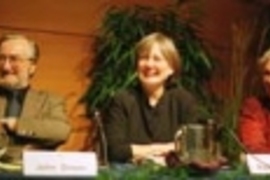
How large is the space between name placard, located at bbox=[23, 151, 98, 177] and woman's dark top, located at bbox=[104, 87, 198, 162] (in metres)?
0.92

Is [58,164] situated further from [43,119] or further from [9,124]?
[43,119]

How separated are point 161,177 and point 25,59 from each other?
A: 1261 mm

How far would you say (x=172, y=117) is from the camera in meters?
2.60

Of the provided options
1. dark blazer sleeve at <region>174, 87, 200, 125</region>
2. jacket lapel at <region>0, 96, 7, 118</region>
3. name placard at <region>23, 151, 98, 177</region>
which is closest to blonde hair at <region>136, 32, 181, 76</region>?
dark blazer sleeve at <region>174, 87, 200, 125</region>

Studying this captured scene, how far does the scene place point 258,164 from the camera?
169 centimetres

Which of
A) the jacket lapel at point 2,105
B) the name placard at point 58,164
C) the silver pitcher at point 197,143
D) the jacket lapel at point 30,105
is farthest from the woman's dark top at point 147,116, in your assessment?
the name placard at point 58,164

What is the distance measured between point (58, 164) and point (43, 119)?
1.11 metres

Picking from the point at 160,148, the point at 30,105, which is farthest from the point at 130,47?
the point at 160,148

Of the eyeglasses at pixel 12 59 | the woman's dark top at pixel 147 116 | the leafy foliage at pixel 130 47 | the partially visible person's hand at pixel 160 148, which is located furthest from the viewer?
the leafy foliage at pixel 130 47

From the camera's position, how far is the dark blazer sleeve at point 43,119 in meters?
2.37

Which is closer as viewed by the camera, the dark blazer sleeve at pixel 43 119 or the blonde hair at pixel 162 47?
the dark blazer sleeve at pixel 43 119

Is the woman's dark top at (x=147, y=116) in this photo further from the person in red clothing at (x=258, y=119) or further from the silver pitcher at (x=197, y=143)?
the silver pitcher at (x=197, y=143)

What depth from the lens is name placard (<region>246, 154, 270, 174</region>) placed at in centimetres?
167

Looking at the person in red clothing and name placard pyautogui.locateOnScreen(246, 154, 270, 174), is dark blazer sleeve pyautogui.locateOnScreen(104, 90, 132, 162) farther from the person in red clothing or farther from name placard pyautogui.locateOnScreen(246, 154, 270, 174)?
name placard pyautogui.locateOnScreen(246, 154, 270, 174)
